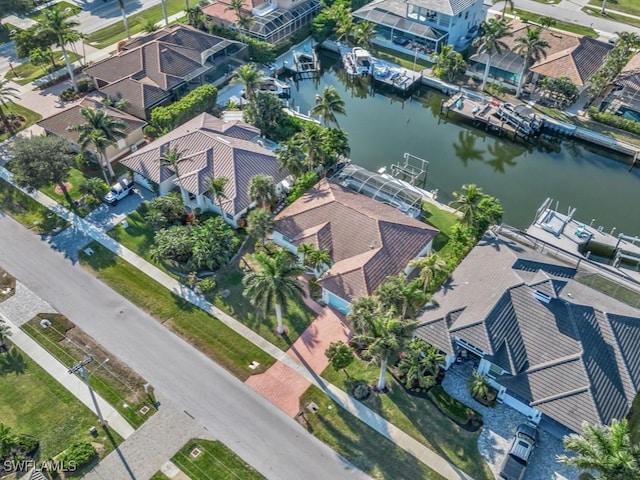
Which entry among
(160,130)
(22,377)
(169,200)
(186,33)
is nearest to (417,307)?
(169,200)

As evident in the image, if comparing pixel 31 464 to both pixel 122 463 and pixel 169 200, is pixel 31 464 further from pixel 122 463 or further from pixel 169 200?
pixel 169 200

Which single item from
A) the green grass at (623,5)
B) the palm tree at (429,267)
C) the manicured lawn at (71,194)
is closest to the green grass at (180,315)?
the manicured lawn at (71,194)

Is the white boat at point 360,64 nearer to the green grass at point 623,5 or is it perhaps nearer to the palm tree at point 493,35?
the palm tree at point 493,35

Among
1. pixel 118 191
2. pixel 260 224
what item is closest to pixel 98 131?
pixel 118 191

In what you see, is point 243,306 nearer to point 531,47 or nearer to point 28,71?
point 531,47

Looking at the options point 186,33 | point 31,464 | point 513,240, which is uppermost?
point 186,33

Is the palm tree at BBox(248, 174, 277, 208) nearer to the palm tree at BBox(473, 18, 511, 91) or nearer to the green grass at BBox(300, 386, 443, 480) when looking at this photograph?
the green grass at BBox(300, 386, 443, 480)
